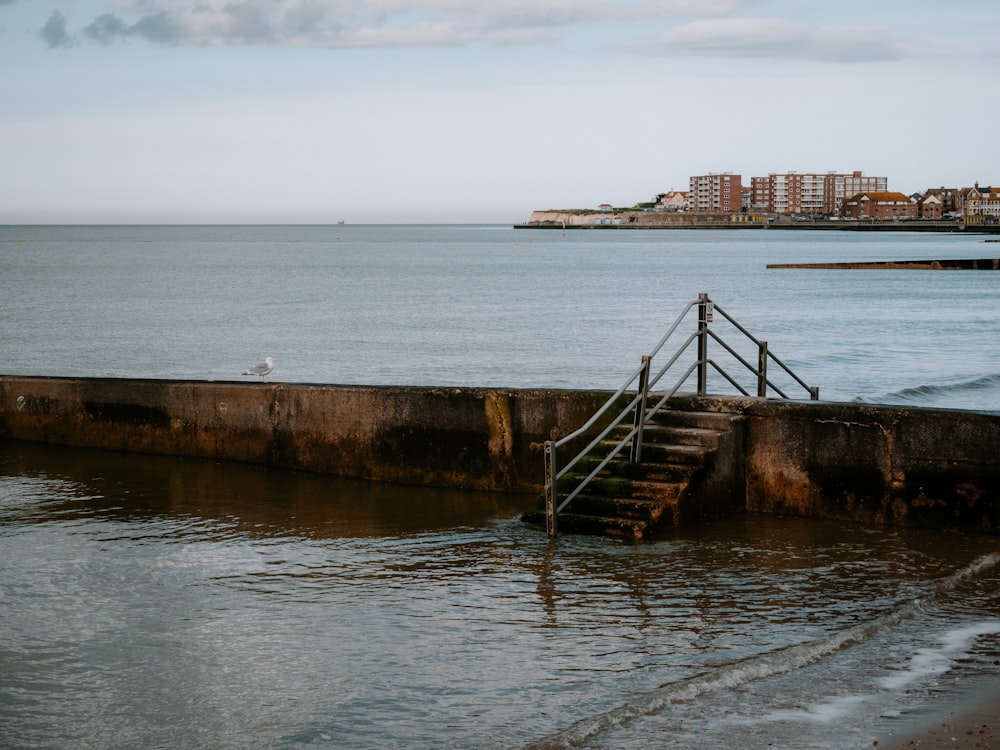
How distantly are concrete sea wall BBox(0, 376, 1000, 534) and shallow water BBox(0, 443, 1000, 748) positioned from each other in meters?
0.35

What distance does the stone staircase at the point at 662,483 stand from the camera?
356 inches

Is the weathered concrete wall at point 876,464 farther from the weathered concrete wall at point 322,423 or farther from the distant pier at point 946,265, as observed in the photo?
the distant pier at point 946,265

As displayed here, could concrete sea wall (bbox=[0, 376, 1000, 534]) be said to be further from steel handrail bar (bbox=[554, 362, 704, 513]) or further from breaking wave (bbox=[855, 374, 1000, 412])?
breaking wave (bbox=[855, 374, 1000, 412])

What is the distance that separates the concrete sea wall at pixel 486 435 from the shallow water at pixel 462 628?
35 centimetres

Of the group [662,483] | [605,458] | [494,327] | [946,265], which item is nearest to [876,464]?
[662,483]

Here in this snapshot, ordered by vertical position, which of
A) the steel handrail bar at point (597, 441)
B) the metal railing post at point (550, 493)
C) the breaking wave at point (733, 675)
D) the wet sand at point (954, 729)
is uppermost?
the steel handrail bar at point (597, 441)

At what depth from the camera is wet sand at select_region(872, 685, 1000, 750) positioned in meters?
5.09

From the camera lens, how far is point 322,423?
461 inches

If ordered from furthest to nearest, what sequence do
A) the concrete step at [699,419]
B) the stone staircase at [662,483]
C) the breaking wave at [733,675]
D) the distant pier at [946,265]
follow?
the distant pier at [946,265] → the concrete step at [699,419] → the stone staircase at [662,483] → the breaking wave at [733,675]

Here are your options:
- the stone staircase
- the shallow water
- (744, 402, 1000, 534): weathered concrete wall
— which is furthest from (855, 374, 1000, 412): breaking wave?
the shallow water

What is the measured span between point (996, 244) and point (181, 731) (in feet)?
530

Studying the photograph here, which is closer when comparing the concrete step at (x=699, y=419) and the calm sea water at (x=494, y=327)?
the concrete step at (x=699, y=419)

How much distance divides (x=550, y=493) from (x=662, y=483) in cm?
93

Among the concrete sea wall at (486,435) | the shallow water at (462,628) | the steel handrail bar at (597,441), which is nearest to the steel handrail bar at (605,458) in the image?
the steel handrail bar at (597,441)
